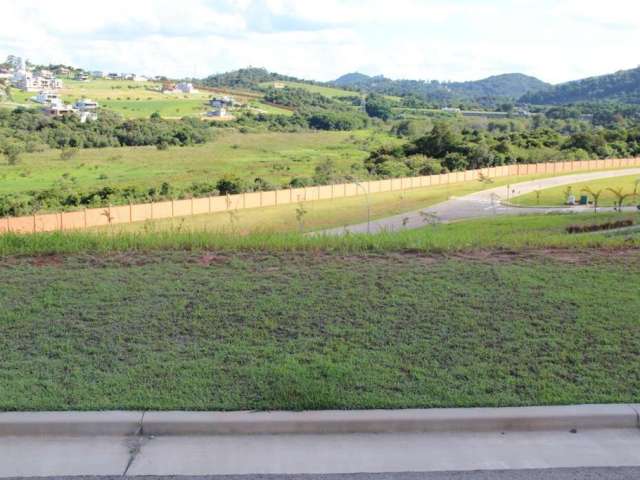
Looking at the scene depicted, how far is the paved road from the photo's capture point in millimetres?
4629

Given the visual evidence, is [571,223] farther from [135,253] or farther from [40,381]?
[40,381]

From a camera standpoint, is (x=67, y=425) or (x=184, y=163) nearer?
(x=67, y=425)

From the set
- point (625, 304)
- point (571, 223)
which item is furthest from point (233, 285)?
point (571, 223)

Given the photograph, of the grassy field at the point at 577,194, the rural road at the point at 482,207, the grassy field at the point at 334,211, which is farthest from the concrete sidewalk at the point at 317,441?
the grassy field at the point at 577,194

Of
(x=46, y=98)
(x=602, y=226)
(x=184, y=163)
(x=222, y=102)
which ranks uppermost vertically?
(x=46, y=98)

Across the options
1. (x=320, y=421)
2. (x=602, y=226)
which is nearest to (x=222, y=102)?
(x=602, y=226)

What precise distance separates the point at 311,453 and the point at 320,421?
11.8 inches

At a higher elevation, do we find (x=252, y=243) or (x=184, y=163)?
(x=252, y=243)

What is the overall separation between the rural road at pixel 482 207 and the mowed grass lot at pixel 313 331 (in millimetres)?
20242

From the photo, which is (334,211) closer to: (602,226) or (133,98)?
(602,226)

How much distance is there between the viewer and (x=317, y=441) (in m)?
5.01

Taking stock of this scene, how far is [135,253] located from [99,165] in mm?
66227

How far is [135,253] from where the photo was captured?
9141 millimetres

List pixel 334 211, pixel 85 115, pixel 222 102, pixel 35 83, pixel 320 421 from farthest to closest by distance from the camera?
pixel 35 83 < pixel 222 102 < pixel 85 115 < pixel 334 211 < pixel 320 421
